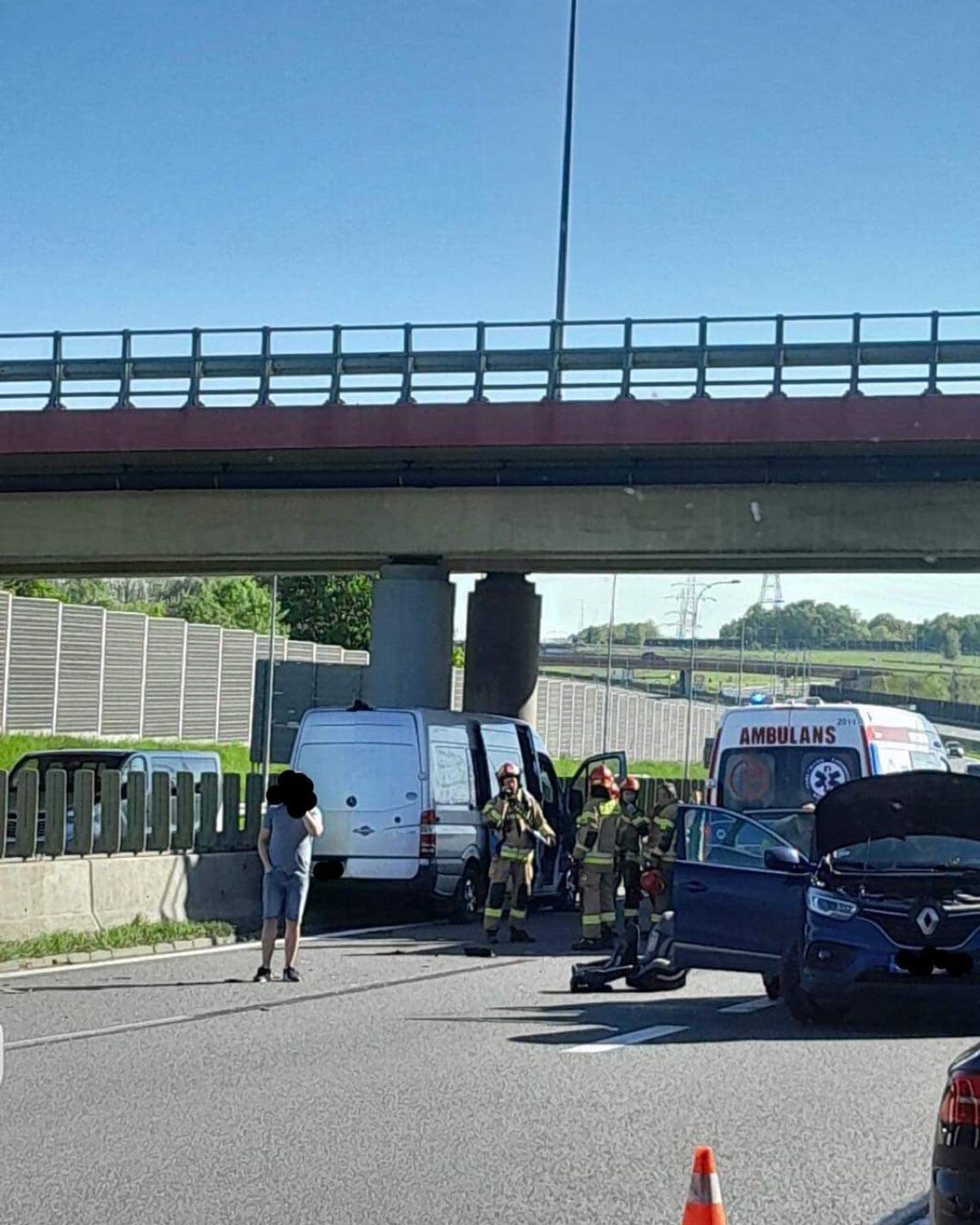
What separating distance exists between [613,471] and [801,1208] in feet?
79.8

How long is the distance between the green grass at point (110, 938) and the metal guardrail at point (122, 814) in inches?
27.7

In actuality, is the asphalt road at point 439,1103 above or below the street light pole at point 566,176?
below

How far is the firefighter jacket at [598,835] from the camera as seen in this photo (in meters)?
19.0

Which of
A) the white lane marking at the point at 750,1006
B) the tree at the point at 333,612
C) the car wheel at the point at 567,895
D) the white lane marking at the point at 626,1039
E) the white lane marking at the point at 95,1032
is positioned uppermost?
the tree at the point at 333,612

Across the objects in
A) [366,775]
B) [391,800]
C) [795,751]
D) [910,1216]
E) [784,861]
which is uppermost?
[795,751]

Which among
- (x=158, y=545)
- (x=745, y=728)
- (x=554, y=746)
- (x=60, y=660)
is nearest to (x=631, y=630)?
(x=554, y=746)

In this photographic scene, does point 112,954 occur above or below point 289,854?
below

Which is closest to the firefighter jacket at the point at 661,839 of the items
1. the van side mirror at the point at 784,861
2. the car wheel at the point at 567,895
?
the van side mirror at the point at 784,861

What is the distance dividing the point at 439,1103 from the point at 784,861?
4.38 m

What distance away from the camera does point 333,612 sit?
9719 cm

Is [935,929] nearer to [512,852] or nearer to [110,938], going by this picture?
[512,852]

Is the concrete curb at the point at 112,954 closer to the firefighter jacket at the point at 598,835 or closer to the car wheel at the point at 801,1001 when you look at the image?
the firefighter jacket at the point at 598,835

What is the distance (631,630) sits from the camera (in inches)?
4808

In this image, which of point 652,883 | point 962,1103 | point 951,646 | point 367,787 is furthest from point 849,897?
point 951,646
